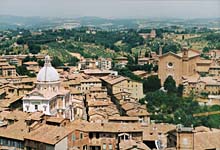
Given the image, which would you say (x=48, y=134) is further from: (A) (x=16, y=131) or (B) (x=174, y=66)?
(B) (x=174, y=66)

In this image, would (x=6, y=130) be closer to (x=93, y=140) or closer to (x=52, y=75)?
(x=93, y=140)

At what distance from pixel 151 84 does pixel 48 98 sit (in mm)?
14265

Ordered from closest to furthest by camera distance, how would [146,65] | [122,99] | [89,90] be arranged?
[122,99], [89,90], [146,65]

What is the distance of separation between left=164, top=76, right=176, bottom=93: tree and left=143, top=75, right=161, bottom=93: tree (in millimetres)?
564

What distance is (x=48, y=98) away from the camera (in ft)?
60.4

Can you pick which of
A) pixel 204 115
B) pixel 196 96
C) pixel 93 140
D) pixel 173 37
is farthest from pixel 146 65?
pixel 173 37

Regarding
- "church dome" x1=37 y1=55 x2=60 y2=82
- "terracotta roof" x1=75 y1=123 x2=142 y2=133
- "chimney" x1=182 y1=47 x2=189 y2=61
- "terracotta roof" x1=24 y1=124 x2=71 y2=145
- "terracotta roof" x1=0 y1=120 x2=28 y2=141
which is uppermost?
"church dome" x1=37 y1=55 x2=60 y2=82

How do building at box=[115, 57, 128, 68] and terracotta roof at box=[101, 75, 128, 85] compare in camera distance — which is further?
building at box=[115, 57, 128, 68]

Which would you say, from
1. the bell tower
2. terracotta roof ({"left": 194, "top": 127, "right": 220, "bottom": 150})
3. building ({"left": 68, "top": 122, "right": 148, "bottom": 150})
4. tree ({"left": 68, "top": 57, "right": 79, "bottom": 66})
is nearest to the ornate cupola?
building ({"left": 68, "top": 122, "right": 148, "bottom": 150})

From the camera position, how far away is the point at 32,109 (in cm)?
1850

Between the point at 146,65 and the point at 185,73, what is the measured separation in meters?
5.06

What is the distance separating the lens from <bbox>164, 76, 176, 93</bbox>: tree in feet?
101

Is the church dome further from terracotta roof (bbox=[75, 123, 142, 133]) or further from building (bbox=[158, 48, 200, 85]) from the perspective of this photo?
building (bbox=[158, 48, 200, 85])

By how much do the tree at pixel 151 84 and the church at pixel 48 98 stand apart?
11.2 m
